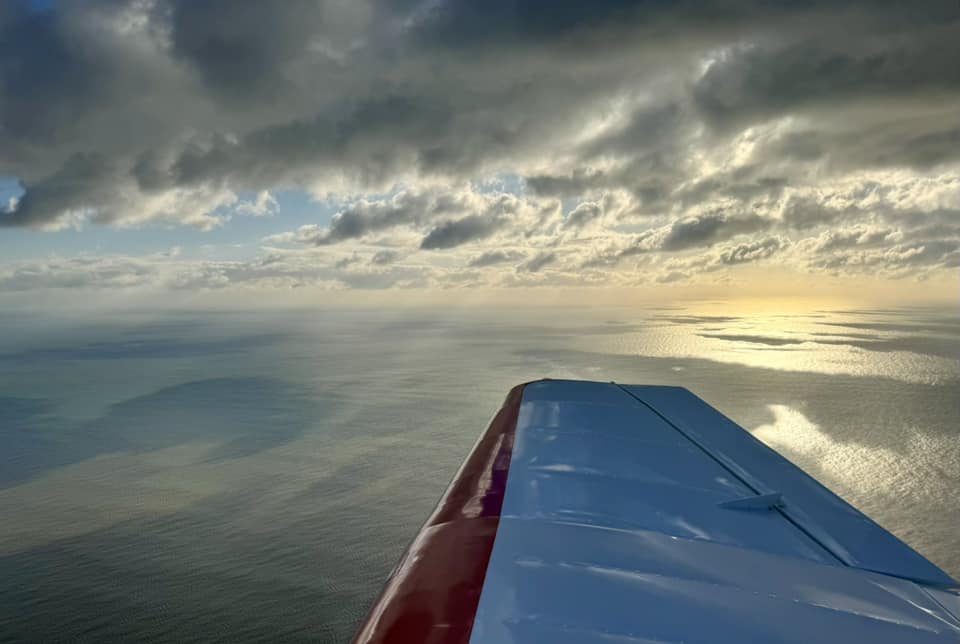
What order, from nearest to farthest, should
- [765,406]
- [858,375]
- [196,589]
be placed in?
1. [196,589]
2. [765,406]
3. [858,375]

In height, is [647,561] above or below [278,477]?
above

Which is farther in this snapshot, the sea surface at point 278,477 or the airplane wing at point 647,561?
the sea surface at point 278,477

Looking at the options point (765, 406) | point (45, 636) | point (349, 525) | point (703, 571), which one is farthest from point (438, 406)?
point (703, 571)

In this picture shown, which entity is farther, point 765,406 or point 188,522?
point 765,406

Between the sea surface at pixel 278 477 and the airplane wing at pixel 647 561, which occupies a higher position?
the airplane wing at pixel 647 561

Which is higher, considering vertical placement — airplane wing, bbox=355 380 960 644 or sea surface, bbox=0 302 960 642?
airplane wing, bbox=355 380 960 644

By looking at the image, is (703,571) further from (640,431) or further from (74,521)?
(74,521)

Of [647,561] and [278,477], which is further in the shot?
[278,477]

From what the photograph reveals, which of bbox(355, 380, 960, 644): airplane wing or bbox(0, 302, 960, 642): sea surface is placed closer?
bbox(355, 380, 960, 644): airplane wing
